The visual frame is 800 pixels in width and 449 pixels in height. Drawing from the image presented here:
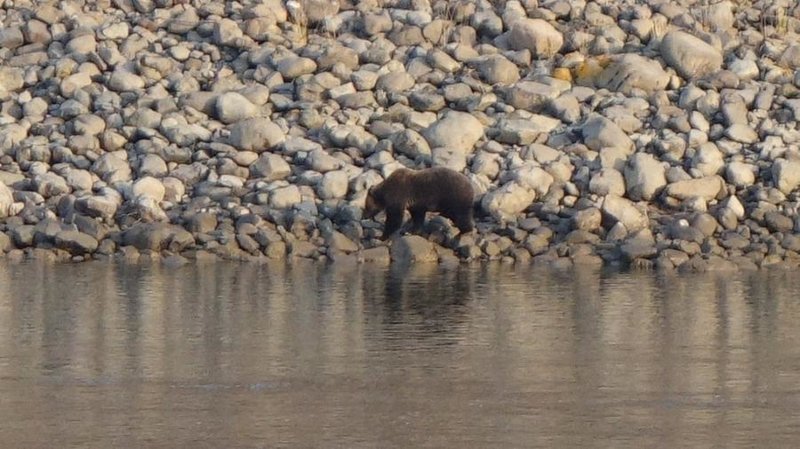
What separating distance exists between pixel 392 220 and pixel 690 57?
621 centimetres

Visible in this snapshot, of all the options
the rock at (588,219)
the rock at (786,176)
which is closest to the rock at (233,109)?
the rock at (588,219)

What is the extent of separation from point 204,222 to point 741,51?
871cm

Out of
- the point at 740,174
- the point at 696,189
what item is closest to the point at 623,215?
the point at 696,189

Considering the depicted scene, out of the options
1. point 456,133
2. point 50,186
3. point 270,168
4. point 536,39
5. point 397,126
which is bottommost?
point 50,186

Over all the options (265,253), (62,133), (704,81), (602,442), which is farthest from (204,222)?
(602,442)

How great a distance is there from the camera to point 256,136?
2272cm

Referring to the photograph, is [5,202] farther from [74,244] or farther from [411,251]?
[411,251]

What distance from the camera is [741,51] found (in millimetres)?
25438

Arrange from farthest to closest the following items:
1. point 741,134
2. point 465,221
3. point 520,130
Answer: point 520,130, point 741,134, point 465,221

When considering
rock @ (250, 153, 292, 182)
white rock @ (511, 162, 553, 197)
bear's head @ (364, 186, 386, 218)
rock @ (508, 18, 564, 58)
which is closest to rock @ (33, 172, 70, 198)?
rock @ (250, 153, 292, 182)

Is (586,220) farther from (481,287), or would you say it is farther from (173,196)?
(173,196)

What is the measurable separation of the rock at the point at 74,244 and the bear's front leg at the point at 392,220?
312 centimetres

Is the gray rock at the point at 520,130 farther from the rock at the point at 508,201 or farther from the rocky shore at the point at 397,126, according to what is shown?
the rock at the point at 508,201

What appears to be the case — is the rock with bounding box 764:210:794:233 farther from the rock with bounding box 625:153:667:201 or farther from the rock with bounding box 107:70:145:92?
the rock with bounding box 107:70:145:92
